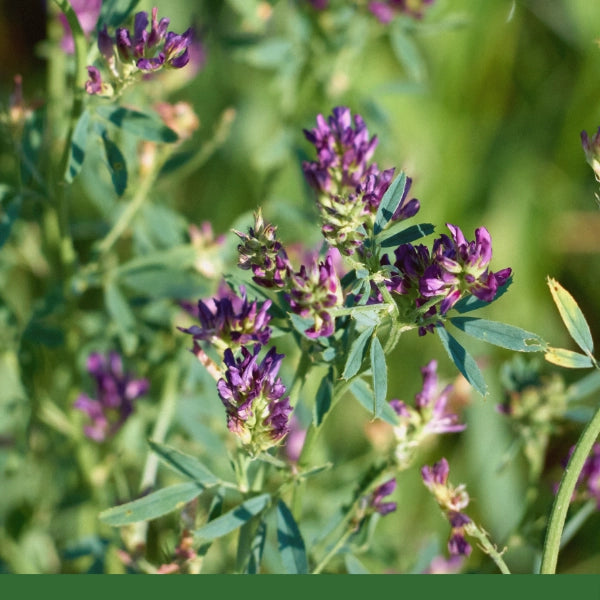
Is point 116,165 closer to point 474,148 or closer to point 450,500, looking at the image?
point 450,500

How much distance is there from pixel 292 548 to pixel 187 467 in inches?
8.8

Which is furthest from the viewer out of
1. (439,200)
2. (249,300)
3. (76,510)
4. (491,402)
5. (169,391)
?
(439,200)

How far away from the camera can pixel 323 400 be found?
1360mm

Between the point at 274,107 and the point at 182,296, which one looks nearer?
the point at 182,296

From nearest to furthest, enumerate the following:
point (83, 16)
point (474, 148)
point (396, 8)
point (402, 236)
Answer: point (402, 236) → point (83, 16) → point (396, 8) → point (474, 148)

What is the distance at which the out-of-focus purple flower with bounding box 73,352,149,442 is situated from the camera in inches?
82.2

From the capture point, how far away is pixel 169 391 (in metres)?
2.02

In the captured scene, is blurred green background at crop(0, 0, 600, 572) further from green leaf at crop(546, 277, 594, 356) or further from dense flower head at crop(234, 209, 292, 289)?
dense flower head at crop(234, 209, 292, 289)

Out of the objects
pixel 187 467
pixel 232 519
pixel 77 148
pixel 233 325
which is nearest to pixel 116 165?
pixel 77 148

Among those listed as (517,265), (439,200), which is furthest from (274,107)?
(517,265)

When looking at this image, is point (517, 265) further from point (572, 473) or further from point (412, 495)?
point (572, 473)

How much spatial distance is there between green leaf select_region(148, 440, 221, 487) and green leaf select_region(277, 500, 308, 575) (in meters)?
0.14

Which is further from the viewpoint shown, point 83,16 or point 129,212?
point 83,16

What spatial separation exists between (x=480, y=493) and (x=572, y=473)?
6.42 feet
